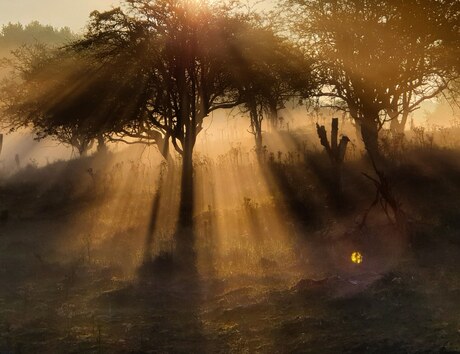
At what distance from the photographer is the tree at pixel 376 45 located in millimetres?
17656

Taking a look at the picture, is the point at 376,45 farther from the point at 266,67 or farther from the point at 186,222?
the point at 186,222

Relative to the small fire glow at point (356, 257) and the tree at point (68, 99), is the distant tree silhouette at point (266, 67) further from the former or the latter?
the small fire glow at point (356, 257)

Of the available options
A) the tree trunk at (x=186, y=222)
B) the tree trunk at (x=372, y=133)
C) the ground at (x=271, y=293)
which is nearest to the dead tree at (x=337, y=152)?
the ground at (x=271, y=293)

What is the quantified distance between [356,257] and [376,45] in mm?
10536

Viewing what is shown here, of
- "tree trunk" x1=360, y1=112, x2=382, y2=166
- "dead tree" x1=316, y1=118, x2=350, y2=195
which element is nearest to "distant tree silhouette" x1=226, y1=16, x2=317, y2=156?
"tree trunk" x1=360, y1=112, x2=382, y2=166

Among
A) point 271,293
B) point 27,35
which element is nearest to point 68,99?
point 271,293

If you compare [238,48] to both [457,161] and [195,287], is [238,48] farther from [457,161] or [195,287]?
[195,287]

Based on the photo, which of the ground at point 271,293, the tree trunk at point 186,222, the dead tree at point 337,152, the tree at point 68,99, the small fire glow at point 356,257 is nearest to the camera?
the ground at point 271,293

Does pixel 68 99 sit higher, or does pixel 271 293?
pixel 68 99

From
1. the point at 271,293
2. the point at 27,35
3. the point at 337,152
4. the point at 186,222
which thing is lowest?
the point at 271,293

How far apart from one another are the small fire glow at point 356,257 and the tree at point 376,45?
7.04m

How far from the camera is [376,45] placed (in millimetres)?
18375

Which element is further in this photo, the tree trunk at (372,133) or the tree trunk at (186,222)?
the tree trunk at (372,133)

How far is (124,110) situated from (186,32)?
3.46m
